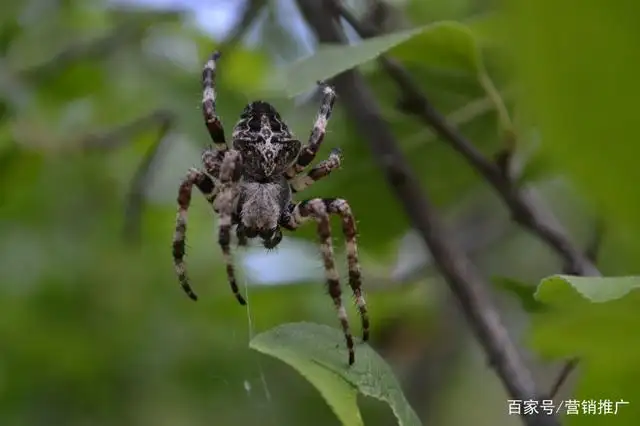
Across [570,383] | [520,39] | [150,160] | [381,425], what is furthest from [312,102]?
[520,39]

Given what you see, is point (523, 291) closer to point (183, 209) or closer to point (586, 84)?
point (183, 209)

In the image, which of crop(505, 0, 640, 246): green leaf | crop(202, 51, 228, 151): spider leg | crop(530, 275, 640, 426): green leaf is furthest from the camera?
crop(202, 51, 228, 151): spider leg

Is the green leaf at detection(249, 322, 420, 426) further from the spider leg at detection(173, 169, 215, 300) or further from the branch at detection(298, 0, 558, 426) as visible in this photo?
the spider leg at detection(173, 169, 215, 300)

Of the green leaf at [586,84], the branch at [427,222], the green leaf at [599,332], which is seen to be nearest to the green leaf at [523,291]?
the branch at [427,222]

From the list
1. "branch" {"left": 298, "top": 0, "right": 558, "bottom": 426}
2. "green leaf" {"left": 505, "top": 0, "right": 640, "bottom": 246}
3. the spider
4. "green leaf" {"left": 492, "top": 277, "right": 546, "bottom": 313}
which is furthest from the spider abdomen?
"green leaf" {"left": 505, "top": 0, "right": 640, "bottom": 246}

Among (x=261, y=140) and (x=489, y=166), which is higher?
(x=261, y=140)

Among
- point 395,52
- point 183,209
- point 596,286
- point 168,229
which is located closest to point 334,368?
point 596,286
